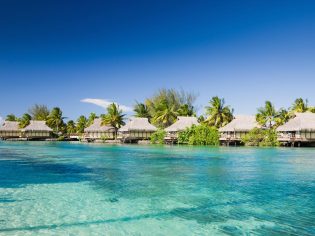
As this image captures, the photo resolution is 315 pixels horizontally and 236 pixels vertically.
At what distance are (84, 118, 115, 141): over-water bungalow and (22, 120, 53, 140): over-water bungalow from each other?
10.0 meters

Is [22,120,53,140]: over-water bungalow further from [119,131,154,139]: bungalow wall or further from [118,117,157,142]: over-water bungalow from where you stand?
[119,131,154,139]: bungalow wall

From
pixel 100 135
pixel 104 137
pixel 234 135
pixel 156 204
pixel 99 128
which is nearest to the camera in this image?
pixel 156 204

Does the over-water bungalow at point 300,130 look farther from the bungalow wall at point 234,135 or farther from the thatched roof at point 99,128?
the thatched roof at point 99,128

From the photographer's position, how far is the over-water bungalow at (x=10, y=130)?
70.2 m

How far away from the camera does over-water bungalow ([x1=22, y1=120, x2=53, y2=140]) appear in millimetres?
66625

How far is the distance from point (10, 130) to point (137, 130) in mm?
31149

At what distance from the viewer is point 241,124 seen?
44.4 metres

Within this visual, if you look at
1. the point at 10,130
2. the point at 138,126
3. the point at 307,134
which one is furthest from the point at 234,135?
the point at 10,130

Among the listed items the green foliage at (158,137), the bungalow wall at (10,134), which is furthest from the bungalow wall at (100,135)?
the bungalow wall at (10,134)

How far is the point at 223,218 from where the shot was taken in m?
7.66

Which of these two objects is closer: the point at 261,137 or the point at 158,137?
the point at 261,137

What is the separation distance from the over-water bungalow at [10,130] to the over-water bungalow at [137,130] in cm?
2759

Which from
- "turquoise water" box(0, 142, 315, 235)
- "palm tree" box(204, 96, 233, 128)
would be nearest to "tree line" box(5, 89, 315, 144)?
"palm tree" box(204, 96, 233, 128)

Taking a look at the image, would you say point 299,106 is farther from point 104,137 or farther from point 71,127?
point 71,127
